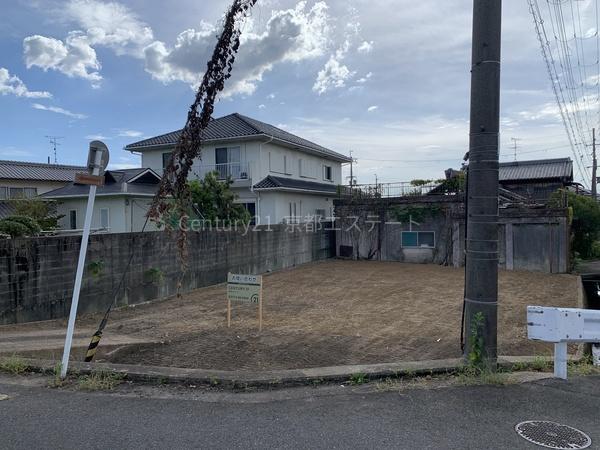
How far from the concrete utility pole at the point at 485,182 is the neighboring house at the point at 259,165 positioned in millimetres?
15653

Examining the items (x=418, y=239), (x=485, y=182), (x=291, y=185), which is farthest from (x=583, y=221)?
(x=485, y=182)

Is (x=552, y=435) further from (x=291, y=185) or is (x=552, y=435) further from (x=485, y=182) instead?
(x=291, y=185)

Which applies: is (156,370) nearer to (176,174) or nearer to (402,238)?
(176,174)

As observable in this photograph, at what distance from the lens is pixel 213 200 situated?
1584 centimetres

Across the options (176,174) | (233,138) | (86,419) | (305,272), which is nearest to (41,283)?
(176,174)

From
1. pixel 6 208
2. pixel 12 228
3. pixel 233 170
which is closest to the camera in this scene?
pixel 12 228

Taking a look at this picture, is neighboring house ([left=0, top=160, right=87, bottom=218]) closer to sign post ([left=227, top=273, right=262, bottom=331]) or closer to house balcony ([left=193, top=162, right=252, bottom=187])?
house balcony ([left=193, top=162, right=252, bottom=187])

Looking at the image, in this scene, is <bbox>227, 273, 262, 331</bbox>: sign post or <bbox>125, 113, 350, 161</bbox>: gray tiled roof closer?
<bbox>227, 273, 262, 331</bbox>: sign post

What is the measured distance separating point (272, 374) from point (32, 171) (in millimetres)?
30301

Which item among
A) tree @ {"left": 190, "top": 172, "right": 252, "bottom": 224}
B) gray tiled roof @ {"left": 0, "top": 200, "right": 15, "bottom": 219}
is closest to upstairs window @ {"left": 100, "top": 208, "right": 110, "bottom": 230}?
gray tiled roof @ {"left": 0, "top": 200, "right": 15, "bottom": 219}

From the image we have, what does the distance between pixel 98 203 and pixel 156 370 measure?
15.4m

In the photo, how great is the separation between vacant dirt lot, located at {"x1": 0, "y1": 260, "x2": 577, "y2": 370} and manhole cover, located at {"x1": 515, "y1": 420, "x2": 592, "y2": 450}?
2.69m

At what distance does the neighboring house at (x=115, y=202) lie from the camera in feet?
58.9

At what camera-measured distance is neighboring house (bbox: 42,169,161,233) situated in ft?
58.9
